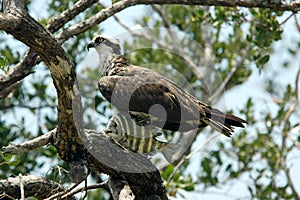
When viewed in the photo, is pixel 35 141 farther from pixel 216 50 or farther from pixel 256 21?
pixel 216 50

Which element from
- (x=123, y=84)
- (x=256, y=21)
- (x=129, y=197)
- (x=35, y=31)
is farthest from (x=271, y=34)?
(x=35, y=31)

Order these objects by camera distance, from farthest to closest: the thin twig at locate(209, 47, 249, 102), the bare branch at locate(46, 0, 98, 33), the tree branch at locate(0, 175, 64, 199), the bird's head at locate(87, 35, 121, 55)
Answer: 1. the thin twig at locate(209, 47, 249, 102)
2. the bird's head at locate(87, 35, 121, 55)
3. the bare branch at locate(46, 0, 98, 33)
4. the tree branch at locate(0, 175, 64, 199)

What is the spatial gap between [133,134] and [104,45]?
1.47 metres

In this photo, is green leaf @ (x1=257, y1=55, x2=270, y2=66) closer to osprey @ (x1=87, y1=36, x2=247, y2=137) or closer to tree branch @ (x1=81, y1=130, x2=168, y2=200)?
osprey @ (x1=87, y1=36, x2=247, y2=137)

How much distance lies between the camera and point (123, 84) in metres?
4.98

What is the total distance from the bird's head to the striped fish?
4.00 ft

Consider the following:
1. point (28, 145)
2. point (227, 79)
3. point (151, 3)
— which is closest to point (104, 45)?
point (151, 3)

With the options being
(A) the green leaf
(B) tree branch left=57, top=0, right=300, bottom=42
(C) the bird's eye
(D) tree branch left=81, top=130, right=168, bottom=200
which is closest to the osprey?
(D) tree branch left=81, top=130, right=168, bottom=200

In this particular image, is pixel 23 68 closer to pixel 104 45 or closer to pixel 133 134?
pixel 133 134

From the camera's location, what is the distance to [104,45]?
19.8 feet

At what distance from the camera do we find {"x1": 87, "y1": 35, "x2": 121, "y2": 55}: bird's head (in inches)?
235

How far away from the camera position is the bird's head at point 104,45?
235 inches

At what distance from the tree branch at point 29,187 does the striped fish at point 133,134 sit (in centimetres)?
58

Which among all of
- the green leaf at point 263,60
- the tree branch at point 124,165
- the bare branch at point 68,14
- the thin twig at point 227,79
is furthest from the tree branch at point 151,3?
the thin twig at point 227,79
